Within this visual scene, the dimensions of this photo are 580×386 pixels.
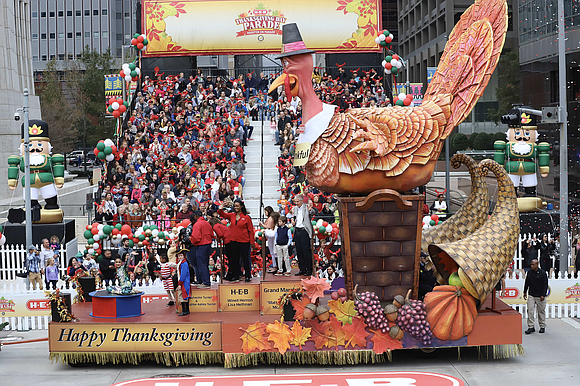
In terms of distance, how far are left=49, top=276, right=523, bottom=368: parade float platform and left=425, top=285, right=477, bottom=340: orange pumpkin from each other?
0.20 metres

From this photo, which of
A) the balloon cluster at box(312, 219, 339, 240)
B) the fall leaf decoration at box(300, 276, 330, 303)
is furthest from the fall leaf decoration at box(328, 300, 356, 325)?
the balloon cluster at box(312, 219, 339, 240)

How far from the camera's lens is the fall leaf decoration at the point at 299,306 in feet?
38.8

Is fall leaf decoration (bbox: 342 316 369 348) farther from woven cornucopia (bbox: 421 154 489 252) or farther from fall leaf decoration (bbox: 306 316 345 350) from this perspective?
woven cornucopia (bbox: 421 154 489 252)

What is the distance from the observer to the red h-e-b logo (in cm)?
1505

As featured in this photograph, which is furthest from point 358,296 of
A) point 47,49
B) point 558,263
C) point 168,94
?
point 47,49

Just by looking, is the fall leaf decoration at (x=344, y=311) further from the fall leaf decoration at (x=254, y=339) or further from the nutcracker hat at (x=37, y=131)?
the nutcracker hat at (x=37, y=131)

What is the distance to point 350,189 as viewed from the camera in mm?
12195

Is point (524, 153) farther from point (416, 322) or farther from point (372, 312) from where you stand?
point (372, 312)

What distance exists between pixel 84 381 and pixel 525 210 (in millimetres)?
14468

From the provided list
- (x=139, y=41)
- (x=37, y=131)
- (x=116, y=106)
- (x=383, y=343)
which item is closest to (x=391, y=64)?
(x=116, y=106)

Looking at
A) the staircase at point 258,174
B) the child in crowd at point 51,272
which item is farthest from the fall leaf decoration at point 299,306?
the staircase at point 258,174

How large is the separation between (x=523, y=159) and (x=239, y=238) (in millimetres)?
11780

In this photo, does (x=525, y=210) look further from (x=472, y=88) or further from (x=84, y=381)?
(x=84, y=381)

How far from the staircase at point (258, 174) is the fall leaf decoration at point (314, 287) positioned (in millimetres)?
8608
